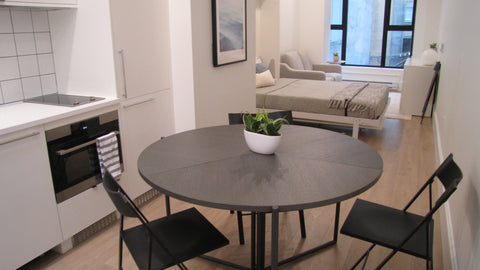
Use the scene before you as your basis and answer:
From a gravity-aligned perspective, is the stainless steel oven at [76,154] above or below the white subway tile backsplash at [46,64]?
below

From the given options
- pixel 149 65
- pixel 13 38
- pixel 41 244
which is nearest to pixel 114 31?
pixel 149 65

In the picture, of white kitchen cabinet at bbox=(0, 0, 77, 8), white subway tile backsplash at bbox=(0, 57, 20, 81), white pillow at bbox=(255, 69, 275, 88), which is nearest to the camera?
white kitchen cabinet at bbox=(0, 0, 77, 8)

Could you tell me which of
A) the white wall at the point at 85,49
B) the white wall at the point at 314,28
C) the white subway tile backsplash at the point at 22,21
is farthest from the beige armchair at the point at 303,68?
the white subway tile backsplash at the point at 22,21

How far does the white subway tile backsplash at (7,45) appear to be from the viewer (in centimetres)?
257

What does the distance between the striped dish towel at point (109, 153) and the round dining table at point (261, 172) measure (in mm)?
624

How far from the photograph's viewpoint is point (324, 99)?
479 cm

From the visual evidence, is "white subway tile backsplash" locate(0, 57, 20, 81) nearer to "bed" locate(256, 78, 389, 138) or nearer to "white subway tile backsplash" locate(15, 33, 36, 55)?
"white subway tile backsplash" locate(15, 33, 36, 55)

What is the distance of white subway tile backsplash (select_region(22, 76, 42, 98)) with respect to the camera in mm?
2766

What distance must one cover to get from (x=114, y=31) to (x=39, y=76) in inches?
27.6

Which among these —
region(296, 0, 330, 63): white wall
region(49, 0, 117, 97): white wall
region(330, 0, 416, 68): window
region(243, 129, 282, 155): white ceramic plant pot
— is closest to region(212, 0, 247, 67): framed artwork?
region(49, 0, 117, 97): white wall

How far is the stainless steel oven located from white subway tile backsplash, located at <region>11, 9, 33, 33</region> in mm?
816

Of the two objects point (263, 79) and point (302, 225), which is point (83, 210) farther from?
point (263, 79)

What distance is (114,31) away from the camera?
105 inches

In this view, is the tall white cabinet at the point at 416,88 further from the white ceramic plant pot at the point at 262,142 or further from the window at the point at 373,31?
the white ceramic plant pot at the point at 262,142
